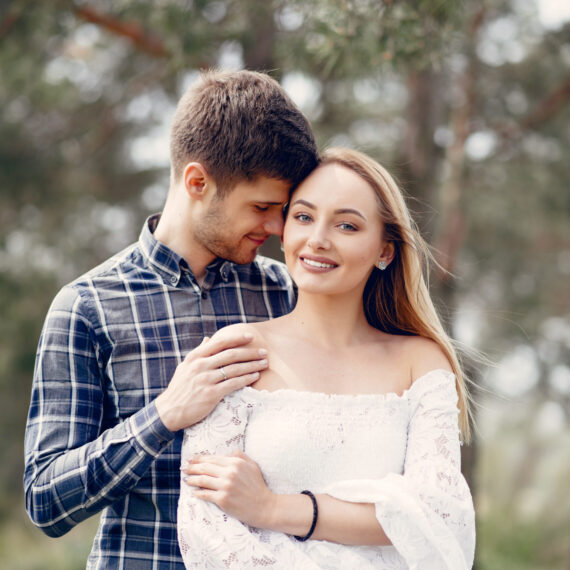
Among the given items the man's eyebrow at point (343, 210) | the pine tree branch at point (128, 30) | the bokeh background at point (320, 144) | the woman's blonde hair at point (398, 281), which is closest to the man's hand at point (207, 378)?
the man's eyebrow at point (343, 210)

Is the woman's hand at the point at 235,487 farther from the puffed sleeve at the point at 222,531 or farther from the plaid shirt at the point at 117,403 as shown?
the plaid shirt at the point at 117,403

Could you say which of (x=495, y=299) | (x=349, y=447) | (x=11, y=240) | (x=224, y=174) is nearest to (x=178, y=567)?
(x=349, y=447)

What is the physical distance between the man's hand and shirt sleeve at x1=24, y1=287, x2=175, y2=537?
0.17 feet

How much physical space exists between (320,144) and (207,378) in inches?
113

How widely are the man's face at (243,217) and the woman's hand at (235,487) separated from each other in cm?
67

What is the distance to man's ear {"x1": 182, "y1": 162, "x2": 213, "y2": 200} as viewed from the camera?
2.34 meters

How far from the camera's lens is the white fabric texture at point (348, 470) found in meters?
1.90

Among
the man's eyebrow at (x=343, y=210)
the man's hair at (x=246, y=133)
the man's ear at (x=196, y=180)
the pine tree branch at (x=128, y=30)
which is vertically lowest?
the man's eyebrow at (x=343, y=210)

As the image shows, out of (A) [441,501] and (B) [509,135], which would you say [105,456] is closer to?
(A) [441,501]

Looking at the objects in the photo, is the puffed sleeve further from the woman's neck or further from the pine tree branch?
the pine tree branch

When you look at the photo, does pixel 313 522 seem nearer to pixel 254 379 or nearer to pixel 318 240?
pixel 254 379

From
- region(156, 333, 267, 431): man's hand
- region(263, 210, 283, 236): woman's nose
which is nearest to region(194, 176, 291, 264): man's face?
region(263, 210, 283, 236): woman's nose

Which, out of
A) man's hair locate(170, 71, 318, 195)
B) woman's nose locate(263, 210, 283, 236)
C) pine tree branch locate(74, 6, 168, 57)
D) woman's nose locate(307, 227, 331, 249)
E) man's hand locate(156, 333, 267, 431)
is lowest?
man's hand locate(156, 333, 267, 431)

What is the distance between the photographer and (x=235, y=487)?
1.89m
